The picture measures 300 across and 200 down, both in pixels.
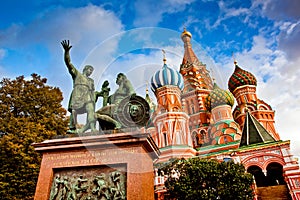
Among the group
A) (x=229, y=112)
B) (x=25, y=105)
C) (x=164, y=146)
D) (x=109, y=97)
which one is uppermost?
(x=229, y=112)

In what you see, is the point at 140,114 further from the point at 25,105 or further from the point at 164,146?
the point at 164,146

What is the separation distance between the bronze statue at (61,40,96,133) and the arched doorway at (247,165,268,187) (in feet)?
58.5

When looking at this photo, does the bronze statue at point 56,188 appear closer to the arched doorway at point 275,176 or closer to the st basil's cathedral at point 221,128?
the st basil's cathedral at point 221,128

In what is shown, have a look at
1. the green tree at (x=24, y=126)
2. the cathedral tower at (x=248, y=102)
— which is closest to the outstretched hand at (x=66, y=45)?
the green tree at (x=24, y=126)

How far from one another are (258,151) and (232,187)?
7058 millimetres

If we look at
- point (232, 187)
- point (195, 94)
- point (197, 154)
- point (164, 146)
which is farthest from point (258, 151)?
point (195, 94)

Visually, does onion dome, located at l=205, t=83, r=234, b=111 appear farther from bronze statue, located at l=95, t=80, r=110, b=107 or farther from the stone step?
bronze statue, located at l=95, t=80, r=110, b=107

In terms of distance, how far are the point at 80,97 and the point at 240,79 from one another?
3464cm

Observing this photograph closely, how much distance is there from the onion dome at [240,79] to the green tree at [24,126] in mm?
28153

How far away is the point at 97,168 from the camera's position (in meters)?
6.19

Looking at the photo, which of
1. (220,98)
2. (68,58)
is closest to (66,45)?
(68,58)

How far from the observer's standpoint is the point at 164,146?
28.5 meters

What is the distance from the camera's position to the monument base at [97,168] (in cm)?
581

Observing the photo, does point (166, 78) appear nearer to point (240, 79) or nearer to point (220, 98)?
point (220, 98)
